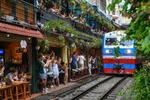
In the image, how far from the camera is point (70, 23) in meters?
21.1

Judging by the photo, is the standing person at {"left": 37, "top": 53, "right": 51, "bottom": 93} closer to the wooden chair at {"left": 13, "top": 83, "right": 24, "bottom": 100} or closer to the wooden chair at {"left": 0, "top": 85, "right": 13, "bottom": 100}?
the wooden chair at {"left": 13, "top": 83, "right": 24, "bottom": 100}

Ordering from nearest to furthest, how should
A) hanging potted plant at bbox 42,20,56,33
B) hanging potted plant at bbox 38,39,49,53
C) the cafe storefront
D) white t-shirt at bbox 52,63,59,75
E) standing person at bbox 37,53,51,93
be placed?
1. standing person at bbox 37,53,51,93
2. the cafe storefront
3. hanging potted plant at bbox 38,39,49,53
4. hanging potted plant at bbox 42,20,56,33
5. white t-shirt at bbox 52,63,59,75

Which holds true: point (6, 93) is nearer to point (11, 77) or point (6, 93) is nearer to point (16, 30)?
point (11, 77)

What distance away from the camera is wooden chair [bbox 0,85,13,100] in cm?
1066

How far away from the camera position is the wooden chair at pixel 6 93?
1066cm

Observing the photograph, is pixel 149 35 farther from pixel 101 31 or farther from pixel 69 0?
pixel 101 31

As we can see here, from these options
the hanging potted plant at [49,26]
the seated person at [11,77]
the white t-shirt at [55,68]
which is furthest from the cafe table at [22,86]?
the hanging potted plant at [49,26]

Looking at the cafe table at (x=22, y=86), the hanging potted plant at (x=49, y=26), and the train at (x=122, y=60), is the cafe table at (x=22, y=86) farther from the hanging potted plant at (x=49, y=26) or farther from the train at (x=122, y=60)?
the train at (x=122, y=60)

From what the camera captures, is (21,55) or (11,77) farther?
(21,55)

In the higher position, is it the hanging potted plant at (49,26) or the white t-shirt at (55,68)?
the hanging potted plant at (49,26)

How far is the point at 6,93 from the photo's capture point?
10969 mm

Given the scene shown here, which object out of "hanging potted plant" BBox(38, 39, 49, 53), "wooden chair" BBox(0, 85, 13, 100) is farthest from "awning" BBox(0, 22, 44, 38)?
"wooden chair" BBox(0, 85, 13, 100)

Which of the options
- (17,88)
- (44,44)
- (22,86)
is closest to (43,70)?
(44,44)

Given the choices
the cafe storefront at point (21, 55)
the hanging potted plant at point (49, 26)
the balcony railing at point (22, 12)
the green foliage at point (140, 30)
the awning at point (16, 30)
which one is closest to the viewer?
the green foliage at point (140, 30)
